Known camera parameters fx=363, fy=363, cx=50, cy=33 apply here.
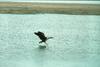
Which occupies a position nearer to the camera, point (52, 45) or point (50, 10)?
point (52, 45)

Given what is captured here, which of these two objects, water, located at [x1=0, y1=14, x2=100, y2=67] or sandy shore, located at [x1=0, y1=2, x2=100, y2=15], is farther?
sandy shore, located at [x1=0, y1=2, x2=100, y2=15]

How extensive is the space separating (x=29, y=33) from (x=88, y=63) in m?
2.59

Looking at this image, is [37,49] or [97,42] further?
[97,42]

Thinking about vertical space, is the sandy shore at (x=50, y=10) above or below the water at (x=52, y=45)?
below

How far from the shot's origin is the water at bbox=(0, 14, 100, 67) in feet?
17.1

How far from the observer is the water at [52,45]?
521cm

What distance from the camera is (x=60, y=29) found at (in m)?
8.05

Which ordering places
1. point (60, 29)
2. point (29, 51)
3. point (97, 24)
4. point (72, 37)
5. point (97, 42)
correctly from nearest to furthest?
1. point (29, 51)
2. point (97, 42)
3. point (72, 37)
4. point (60, 29)
5. point (97, 24)

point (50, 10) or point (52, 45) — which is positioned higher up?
point (52, 45)

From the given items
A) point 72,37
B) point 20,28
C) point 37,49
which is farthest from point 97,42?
point 20,28

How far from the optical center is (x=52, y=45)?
644 cm

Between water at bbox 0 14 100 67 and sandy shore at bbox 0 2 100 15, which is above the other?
water at bbox 0 14 100 67

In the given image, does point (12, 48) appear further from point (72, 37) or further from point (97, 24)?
point (97, 24)

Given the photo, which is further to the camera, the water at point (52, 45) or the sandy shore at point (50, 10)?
the sandy shore at point (50, 10)
